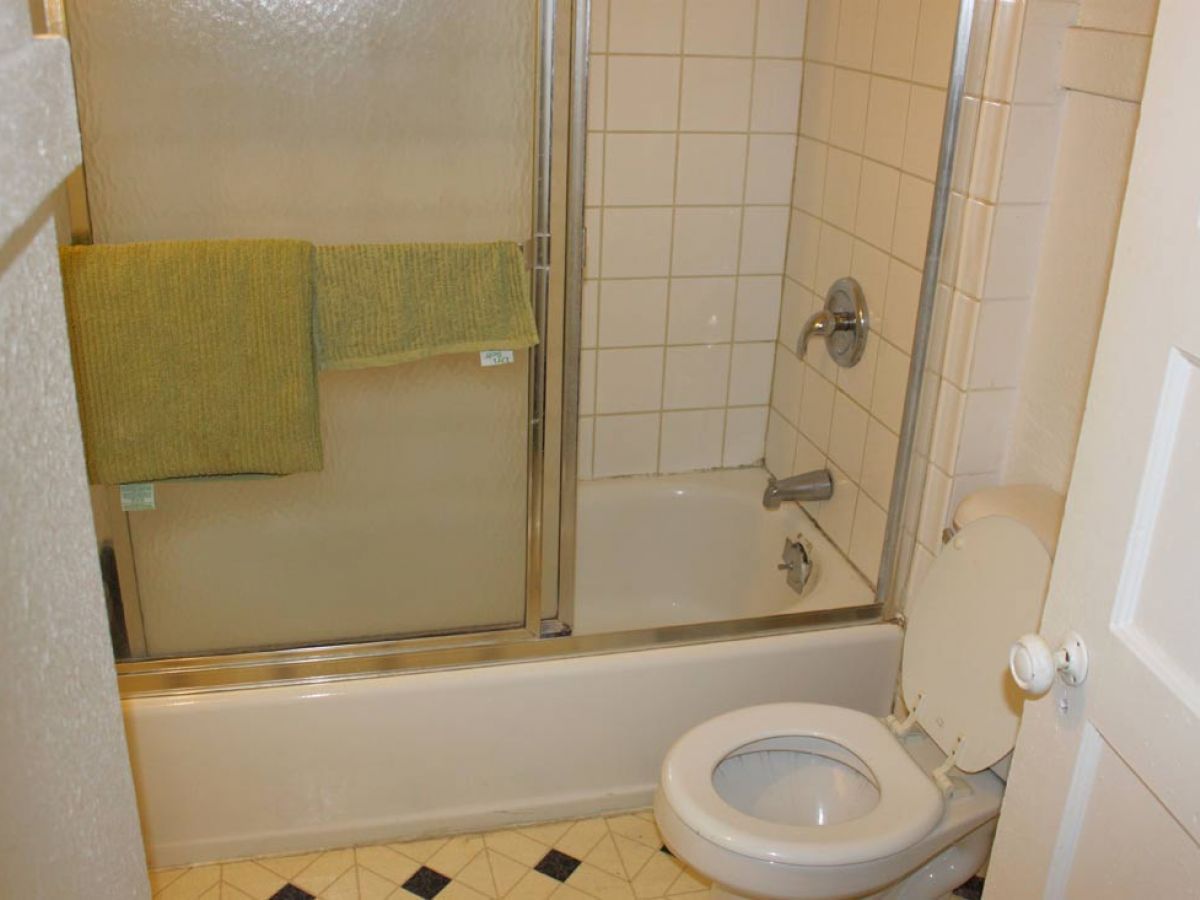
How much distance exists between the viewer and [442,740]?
6.79 ft

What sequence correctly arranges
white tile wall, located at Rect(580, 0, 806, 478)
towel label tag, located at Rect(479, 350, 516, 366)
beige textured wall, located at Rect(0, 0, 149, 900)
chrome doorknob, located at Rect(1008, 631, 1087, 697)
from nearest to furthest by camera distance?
beige textured wall, located at Rect(0, 0, 149, 900), chrome doorknob, located at Rect(1008, 631, 1087, 697), towel label tag, located at Rect(479, 350, 516, 366), white tile wall, located at Rect(580, 0, 806, 478)

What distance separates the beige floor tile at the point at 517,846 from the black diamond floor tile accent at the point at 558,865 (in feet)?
0.04

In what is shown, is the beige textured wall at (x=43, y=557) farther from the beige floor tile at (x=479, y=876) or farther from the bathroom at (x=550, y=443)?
the beige floor tile at (x=479, y=876)

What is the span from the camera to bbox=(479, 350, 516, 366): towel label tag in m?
1.87

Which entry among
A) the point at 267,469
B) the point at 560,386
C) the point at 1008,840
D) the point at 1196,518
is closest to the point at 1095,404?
the point at 1196,518

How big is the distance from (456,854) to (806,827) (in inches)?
28.1

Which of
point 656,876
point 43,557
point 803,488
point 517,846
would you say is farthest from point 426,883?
point 43,557

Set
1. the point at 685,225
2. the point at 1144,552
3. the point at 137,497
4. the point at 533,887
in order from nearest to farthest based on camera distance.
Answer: the point at 1144,552, the point at 137,497, the point at 533,887, the point at 685,225

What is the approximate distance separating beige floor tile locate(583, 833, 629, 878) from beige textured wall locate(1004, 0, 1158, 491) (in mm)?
981

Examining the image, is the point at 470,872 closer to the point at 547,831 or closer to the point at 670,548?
the point at 547,831

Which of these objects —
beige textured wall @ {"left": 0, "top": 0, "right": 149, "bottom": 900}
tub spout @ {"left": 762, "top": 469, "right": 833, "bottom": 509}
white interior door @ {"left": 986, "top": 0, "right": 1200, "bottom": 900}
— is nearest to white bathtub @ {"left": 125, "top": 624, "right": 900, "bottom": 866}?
tub spout @ {"left": 762, "top": 469, "right": 833, "bottom": 509}

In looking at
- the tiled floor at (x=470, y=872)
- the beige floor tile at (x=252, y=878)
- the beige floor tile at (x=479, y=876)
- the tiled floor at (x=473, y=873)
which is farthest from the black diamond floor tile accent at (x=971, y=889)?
the beige floor tile at (x=252, y=878)

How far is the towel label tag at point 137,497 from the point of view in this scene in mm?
1801

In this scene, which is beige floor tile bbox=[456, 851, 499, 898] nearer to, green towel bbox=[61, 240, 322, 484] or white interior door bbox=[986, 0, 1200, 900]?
green towel bbox=[61, 240, 322, 484]
